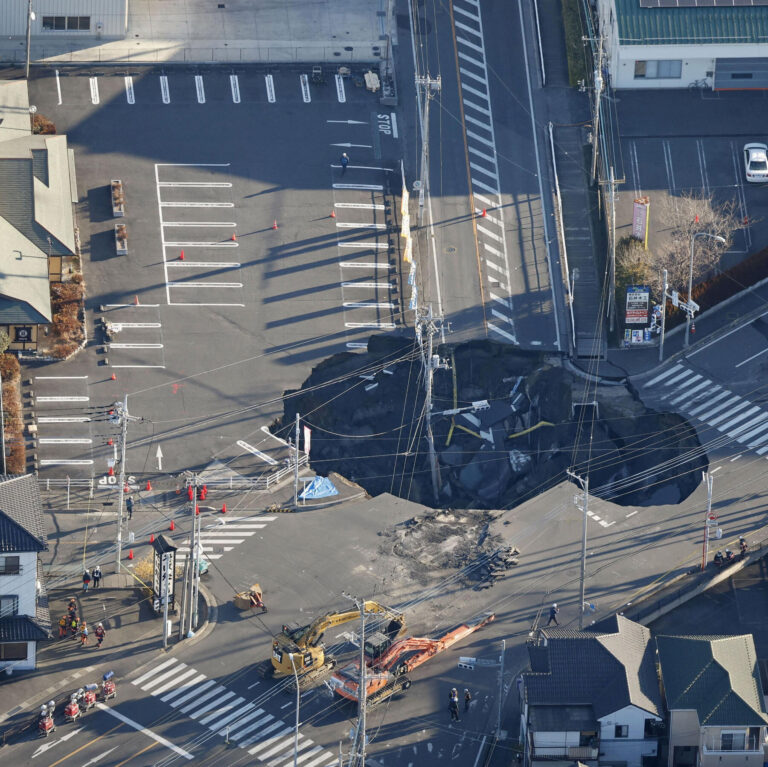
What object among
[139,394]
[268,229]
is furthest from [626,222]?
[139,394]

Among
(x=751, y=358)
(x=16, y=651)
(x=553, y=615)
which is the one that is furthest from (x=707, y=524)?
(x=16, y=651)

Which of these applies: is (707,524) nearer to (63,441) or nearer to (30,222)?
(63,441)

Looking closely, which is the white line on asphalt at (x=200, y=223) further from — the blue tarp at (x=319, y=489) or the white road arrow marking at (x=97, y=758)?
the white road arrow marking at (x=97, y=758)

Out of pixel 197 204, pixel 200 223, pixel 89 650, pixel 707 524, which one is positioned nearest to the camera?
pixel 89 650

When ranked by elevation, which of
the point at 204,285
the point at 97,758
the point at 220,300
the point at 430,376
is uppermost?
the point at 204,285

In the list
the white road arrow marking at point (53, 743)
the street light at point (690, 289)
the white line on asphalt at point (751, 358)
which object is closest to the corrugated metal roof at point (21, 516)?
the white road arrow marking at point (53, 743)

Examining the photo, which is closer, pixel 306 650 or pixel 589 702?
pixel 589 702

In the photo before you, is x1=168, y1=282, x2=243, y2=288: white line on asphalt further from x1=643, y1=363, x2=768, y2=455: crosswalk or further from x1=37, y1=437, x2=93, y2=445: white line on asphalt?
x1=643, y1=363, x2=768, y2=455: crosswalk
